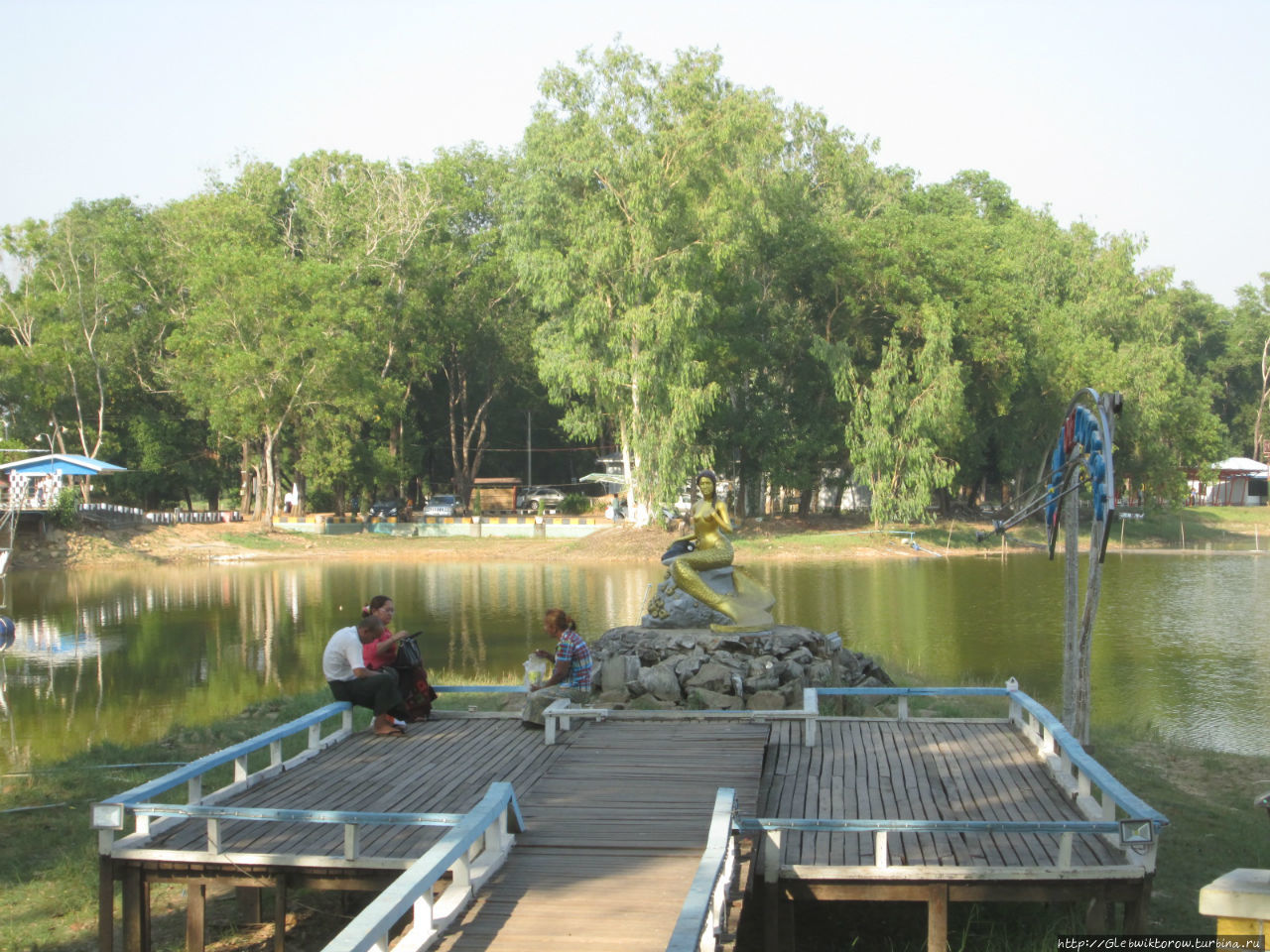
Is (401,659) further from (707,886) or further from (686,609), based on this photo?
(707,886)

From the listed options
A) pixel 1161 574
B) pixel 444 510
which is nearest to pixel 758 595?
pixel 1161 574

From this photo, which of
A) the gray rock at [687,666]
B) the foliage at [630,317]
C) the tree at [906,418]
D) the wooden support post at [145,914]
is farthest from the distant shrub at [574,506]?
the wooden support post at [145,914]

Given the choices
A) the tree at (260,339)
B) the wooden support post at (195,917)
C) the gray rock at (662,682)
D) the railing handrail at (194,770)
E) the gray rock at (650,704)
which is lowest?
the wooden support post at (195,917)

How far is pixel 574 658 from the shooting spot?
10906 millimetres

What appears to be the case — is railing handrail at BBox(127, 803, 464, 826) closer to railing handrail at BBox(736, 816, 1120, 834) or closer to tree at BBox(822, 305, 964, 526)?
railing handrail at BBox(736, 816, 1120, 834)

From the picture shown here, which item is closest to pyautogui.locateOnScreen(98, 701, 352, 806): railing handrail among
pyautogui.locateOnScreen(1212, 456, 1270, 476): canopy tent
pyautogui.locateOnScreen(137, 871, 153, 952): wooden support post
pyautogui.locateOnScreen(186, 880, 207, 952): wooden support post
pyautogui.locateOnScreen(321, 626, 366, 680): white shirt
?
pyautogui.locateOnScreen(137, 871, 153, 952): wooden support post

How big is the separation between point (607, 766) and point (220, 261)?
3674cm

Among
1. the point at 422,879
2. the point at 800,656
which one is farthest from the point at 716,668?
the point at 422,879

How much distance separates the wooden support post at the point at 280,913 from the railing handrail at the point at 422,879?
136cm

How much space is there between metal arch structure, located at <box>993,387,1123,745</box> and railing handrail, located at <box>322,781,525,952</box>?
545cm

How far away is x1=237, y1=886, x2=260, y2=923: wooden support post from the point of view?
820 cm

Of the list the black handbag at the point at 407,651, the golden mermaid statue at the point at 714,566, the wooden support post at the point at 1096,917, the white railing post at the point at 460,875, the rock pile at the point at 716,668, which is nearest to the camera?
the white railing post at the point at 460,875

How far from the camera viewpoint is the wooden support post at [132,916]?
7078mm

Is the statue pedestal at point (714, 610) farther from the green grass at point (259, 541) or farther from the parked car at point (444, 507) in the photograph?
the parked car at point (444, 507)
